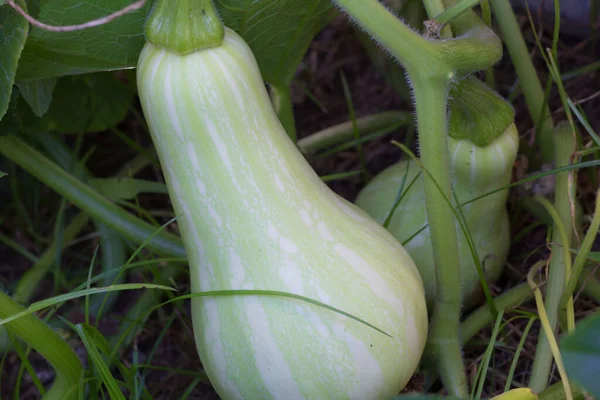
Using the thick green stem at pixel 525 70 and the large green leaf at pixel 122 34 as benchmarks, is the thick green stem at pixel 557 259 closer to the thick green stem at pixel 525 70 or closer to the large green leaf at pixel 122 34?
the thick green stem at pixel 525 70

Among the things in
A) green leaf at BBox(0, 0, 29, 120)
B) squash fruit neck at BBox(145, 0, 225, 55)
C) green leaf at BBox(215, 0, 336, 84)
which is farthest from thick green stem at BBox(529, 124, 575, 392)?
green leaf at BBox(0, 0, 29, 120)

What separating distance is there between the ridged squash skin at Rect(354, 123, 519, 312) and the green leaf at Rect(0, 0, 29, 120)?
599 millimetres

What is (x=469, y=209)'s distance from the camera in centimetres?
113

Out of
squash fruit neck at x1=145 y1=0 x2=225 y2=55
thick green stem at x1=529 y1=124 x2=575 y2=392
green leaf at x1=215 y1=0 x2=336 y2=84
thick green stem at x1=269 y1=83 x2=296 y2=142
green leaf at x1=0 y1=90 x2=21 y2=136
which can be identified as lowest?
thick green stem at x1=529 y1=124 x2=575 y2=392

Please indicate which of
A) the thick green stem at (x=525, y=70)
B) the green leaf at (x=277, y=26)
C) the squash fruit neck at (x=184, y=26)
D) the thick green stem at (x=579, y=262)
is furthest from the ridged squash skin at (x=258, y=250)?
the thick green stem at (x=525, y=70)

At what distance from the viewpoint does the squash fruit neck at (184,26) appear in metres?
0.86

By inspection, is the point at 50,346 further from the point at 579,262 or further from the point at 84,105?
the point at 579,262

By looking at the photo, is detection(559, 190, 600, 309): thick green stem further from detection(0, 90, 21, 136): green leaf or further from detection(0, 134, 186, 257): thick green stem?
detection(0, 90, 21, 136): green leaf

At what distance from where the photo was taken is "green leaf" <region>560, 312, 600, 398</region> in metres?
0.54

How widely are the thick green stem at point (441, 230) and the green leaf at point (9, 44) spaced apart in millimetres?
502

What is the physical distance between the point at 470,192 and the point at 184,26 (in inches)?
20.7

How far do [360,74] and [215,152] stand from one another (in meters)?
0.96

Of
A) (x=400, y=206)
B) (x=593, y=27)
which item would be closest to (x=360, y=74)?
(x=593, y=27)

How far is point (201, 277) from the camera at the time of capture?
0.96 metres
